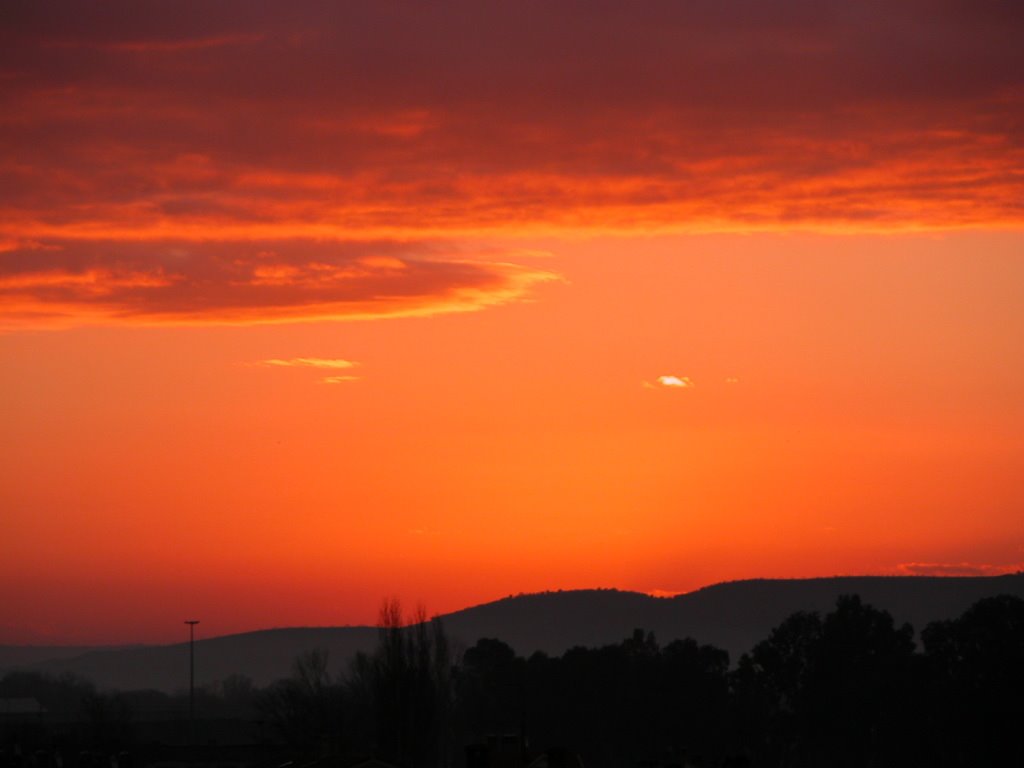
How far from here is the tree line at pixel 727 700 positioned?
93812 millimetres

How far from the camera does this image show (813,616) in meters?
114

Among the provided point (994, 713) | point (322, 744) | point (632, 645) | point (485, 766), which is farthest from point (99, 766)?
point (632, 645)

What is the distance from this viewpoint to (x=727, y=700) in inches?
4363

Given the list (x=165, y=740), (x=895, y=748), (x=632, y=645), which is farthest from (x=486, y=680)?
(x=895, y=748)

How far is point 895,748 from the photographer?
98000 millimetres

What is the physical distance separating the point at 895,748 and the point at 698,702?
15.3m

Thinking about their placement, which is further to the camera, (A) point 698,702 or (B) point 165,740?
(B) point 165,740

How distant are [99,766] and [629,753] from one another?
37407mm

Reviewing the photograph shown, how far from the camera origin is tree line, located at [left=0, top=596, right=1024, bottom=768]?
93812 millimetres

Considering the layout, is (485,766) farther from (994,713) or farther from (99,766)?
(994,713)

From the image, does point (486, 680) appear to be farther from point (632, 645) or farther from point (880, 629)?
point (880, 629)

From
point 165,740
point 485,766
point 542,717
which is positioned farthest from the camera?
point 165,740

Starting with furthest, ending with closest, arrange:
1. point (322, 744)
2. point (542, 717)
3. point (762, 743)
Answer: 1. point (542, 717)
2. point (762, 743)
3. point (322, 744)

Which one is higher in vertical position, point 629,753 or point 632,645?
point 632,645
